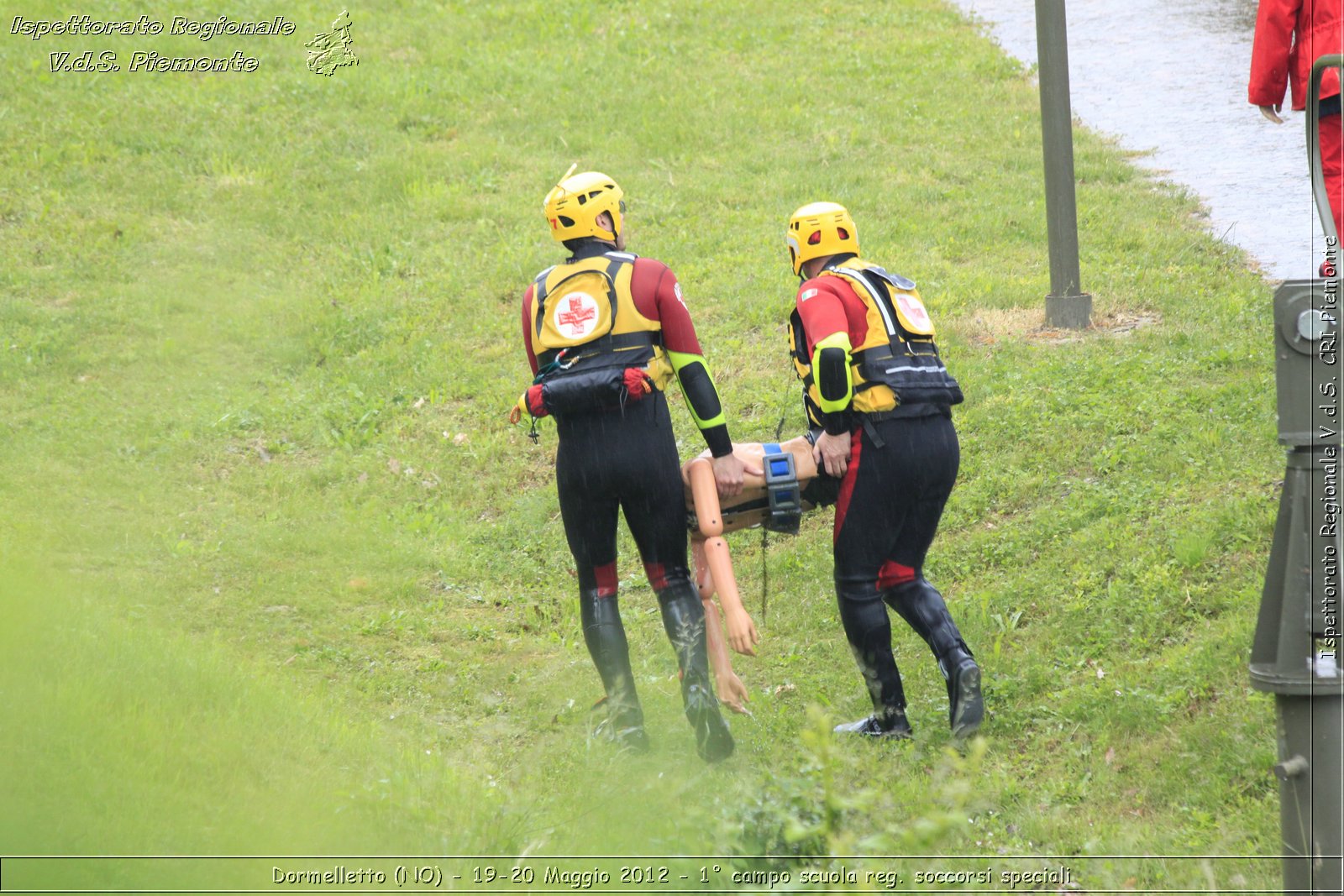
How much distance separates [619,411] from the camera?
5742mm

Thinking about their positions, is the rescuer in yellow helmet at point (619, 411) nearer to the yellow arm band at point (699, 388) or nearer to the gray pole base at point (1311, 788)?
the yellow arm band at point (699, 388)

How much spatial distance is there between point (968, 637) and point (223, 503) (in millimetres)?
5731

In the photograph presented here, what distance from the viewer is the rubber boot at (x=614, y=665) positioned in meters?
6.00

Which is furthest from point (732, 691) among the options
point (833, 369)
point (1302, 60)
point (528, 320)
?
point (1302, 60)

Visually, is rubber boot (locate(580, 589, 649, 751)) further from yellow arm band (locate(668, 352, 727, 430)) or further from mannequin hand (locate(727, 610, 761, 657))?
yellow arm band (locate(668, 352, 727, 430))

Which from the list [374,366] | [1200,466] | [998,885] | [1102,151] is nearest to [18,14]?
[374,366]

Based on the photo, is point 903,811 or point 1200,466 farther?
point 1200,466

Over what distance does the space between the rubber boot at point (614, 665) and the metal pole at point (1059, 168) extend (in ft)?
17.4

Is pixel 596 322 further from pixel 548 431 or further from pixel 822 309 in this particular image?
pixel 548 431

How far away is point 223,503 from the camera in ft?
31.1

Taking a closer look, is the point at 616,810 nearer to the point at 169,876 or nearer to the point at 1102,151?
Answer: the point at 169,876

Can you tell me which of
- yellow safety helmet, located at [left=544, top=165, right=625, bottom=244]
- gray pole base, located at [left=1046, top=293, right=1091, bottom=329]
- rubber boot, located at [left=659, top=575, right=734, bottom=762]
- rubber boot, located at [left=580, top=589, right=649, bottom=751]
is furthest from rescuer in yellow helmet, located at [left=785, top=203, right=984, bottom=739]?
gray pole base, located at [left=1046, top=293, right=1091, bottom=329]

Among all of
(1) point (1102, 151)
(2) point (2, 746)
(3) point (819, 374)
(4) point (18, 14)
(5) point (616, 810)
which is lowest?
(5) point (616, 810)

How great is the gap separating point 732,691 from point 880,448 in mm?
1286
